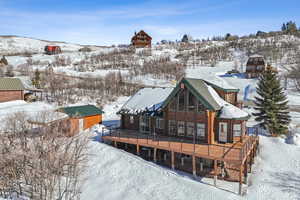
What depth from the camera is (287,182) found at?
→ 17.2 metres

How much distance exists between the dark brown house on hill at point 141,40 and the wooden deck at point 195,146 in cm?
9549

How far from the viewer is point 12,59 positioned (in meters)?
96.9

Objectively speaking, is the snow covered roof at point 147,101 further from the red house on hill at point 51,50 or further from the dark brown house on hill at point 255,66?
the red house on hill at point 51,50

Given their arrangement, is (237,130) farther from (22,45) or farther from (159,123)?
(22,45)

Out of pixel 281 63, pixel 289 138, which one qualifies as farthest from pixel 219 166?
pixel 281 63

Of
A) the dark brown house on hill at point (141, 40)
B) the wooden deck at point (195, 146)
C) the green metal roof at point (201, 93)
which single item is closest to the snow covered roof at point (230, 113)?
the green metal roof at point (201, 93)

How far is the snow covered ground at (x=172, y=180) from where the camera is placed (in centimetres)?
1584

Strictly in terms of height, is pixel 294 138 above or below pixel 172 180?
above

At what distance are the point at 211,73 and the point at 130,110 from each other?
53.4m

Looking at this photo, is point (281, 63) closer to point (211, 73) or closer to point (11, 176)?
point (211, 73)

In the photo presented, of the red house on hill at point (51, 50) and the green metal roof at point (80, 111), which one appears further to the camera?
the red house on hill at point (51, 50)

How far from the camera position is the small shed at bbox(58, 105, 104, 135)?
88.9 ft

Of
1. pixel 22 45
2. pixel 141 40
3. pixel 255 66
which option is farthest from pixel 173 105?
pixel 22 45

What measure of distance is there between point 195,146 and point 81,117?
15.4 meters
